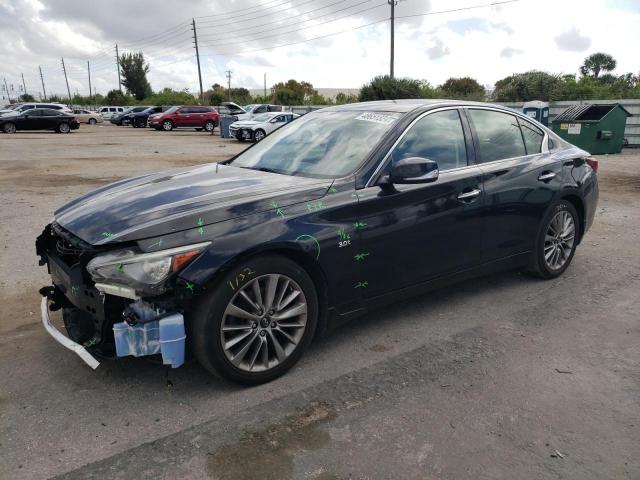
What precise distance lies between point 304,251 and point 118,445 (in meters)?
1.39

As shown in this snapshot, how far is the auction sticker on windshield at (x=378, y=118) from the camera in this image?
3.85 metres

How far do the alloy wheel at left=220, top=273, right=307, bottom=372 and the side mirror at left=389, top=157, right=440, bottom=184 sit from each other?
0.95 meters

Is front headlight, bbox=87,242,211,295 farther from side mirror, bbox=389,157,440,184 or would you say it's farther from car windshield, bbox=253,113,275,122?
car windshield, bbox=253,113,275,122

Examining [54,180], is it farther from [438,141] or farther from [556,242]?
[556,242]

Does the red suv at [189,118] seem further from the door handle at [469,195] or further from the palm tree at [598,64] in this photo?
the palm tree at [598,64]

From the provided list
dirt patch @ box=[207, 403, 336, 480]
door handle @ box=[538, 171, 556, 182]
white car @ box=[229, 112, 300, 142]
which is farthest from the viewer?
white car @ box=[229, 112, 300, 142]

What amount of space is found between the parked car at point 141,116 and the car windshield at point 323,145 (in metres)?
38.3

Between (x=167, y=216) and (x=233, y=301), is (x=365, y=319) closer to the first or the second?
(x=233, y=301)

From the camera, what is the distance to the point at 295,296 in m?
3.17

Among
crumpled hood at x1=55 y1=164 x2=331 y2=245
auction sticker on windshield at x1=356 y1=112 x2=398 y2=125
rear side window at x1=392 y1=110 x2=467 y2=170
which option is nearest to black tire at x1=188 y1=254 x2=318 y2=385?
crumpled hood at x1=55 y1=164 x2=331 y2=245

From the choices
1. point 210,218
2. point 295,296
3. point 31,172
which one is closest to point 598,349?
point 295,296

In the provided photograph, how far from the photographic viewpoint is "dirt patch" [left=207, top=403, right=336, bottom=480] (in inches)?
96.1

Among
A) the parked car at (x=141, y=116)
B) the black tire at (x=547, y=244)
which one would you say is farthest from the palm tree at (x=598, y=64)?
the black tire at (x=547, y=244)

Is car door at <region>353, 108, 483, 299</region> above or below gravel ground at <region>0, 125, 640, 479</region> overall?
above
